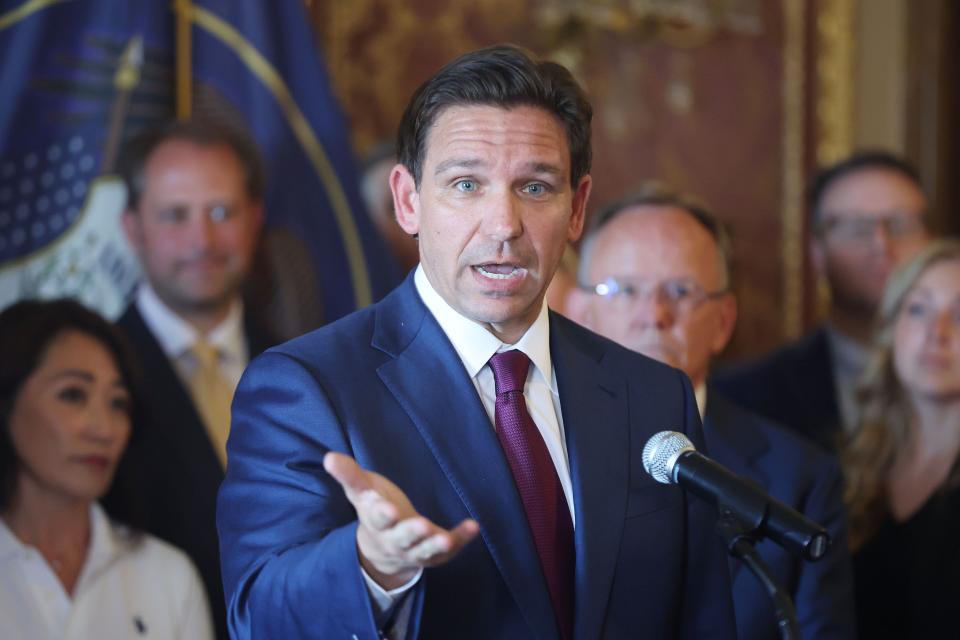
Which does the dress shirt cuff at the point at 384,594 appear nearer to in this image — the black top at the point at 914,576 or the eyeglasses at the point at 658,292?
the eyeglasses at the point at 658,292

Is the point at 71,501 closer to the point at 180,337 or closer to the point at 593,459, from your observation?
the point at 180,337

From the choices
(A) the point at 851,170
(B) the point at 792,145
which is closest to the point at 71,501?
(A) the point at 851,170

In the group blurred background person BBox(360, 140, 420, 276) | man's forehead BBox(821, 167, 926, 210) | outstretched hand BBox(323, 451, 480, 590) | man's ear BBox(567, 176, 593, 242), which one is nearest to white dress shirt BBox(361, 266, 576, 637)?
man's ear BBox(567, 176, 593, 242)

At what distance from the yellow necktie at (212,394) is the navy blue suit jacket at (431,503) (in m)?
1.27

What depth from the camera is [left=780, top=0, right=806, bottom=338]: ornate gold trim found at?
577 centimetres

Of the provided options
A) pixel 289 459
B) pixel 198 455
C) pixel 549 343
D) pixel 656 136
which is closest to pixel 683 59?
pixel 656 136

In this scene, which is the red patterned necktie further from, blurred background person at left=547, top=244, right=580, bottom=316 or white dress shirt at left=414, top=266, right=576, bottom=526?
blurred background person at left=547, top=244, right=580, bottom=316

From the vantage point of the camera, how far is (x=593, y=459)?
1.97 metres

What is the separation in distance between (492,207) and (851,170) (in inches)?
118

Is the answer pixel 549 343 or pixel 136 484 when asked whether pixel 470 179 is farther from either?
pixel 136 484

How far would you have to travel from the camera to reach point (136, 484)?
9.77 ft

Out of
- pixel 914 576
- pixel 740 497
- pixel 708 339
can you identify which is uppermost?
pixel 708 339

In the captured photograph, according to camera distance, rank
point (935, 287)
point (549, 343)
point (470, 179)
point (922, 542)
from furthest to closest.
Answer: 1. point (935, 287)
2. point (922, 542)
3. point (549, 343)
4. point (470, 179)

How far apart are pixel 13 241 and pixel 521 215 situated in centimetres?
160
